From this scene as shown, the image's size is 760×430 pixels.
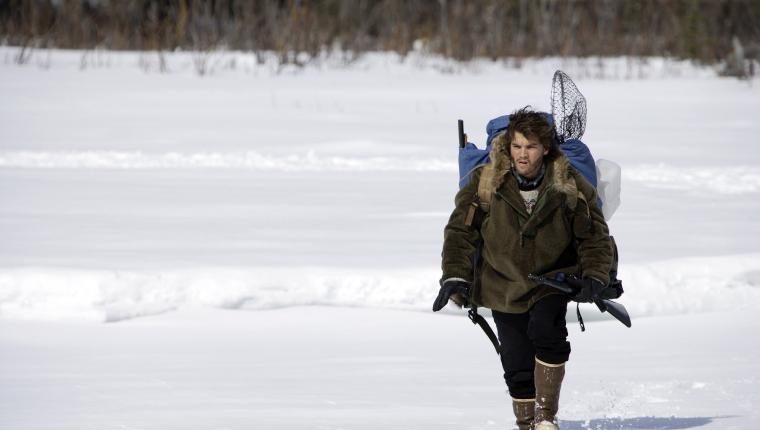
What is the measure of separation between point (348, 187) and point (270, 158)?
6.47 ft

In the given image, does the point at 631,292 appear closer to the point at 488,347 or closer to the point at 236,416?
the point at 488,347

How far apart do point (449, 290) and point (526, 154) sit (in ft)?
1.37

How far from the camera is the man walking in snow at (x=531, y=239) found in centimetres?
340

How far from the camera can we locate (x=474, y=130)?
13.5m

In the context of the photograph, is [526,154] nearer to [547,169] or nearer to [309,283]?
[547,169]

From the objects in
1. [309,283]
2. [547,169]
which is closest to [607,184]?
[547,169]

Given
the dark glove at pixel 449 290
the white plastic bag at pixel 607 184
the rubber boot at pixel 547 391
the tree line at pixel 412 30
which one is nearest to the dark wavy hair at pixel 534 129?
the white plastic bag at pixel 607 184

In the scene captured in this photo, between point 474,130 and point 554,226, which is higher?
point 554,226

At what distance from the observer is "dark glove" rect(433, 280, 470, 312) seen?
133 inches

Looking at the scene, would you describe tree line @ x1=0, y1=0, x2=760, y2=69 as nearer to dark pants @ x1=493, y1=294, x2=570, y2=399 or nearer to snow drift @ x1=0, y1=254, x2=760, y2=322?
snow drift @ x1=0, y1=254, x2=760, y2=322

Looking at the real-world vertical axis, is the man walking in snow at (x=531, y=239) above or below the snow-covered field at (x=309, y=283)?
above

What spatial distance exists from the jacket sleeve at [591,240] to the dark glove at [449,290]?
1.04ft

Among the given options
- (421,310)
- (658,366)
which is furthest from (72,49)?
(658,366)

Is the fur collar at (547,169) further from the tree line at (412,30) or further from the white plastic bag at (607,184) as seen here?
the tree line at (412,30)
